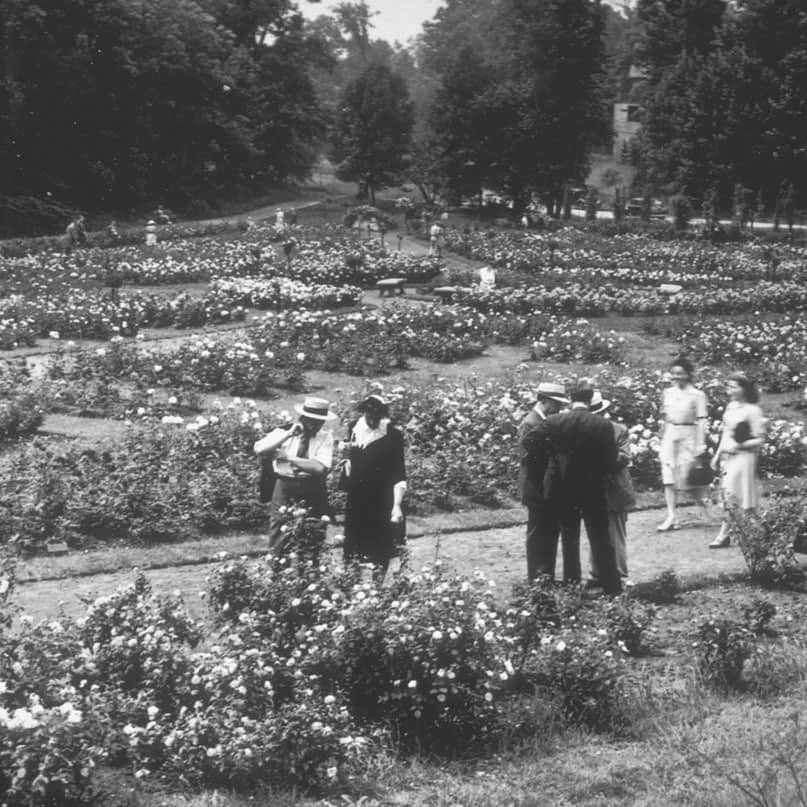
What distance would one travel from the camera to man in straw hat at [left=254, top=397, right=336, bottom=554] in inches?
296

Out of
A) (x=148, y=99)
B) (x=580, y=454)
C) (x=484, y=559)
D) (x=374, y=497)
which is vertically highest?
(x=148, y=99)

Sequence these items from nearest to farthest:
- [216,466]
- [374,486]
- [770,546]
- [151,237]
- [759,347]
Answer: [374,486] < [770,546] < [216,466] < [759,347] < [151,237]

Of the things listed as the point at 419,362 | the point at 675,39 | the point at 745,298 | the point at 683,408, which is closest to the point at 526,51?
the point at 675,39

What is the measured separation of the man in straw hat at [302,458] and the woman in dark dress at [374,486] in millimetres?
182

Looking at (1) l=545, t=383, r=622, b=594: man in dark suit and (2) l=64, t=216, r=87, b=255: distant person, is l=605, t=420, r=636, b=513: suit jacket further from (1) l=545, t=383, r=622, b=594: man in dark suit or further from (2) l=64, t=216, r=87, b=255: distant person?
(2) l=64, t=216, r=87, b=255: distant person

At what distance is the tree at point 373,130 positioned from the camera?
183 ft

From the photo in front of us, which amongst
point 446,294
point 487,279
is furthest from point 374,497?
point 487,279

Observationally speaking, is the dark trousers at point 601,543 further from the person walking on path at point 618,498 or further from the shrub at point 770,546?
the shrub at point 770,546

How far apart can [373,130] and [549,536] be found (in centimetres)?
4969

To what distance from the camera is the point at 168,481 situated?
1030cm

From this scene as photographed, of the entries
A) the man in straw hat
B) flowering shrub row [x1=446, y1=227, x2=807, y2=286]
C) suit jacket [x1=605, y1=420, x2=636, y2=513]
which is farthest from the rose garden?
flowering shrub row [x1=446, y1=227, x2=807, y2=286]

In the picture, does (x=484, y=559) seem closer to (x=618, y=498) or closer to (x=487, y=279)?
(x=618, y=498)

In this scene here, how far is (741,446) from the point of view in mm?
9789

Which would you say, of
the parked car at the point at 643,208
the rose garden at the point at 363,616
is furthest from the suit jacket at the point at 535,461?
the parked car at the point at 643,208
